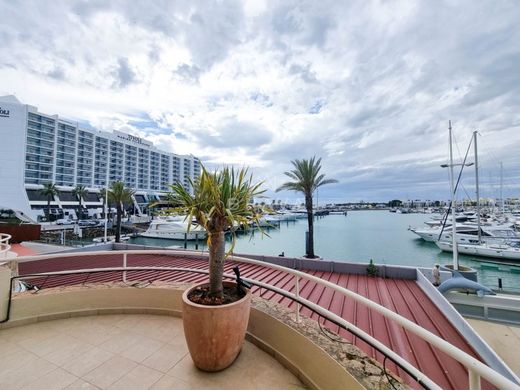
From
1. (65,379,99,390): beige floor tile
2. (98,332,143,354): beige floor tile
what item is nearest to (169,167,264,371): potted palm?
(65,379,99,390): beige floor tile

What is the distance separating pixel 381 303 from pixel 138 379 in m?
5.37

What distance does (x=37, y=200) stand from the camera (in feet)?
158

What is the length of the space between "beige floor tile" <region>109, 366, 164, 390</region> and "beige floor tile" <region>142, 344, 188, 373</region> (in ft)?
0.22

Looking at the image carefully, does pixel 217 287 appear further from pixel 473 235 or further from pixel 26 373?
pixel 473 235

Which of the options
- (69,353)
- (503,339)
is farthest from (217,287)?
(503,339)

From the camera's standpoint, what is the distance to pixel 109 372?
8.04 feet

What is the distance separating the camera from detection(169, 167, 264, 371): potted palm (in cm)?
228

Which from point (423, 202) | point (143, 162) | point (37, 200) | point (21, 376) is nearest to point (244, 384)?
point (21, 376)

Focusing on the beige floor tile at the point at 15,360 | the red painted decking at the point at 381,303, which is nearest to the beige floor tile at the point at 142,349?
the beige floor tile at the point at 15,360

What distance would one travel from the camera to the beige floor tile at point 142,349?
2686 mm

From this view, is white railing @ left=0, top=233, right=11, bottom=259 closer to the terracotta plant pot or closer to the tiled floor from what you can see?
the tiled floor

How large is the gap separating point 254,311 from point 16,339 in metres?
3.11

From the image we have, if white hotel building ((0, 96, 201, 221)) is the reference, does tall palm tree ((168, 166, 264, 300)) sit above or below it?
below

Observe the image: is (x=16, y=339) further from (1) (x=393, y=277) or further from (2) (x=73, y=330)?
(1) (x=393, y=277)
